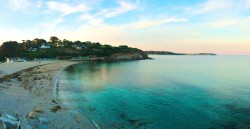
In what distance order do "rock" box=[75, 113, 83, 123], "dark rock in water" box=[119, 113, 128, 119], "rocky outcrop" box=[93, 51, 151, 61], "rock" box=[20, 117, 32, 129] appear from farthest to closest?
"rocky outcrop" box=[93, 51, 151, 61], "dark rock in water" box=[119, 113, 128, 119], "rock" box=[75, 113, 83, 123], "rock" box=[20, 117, 32, 129]

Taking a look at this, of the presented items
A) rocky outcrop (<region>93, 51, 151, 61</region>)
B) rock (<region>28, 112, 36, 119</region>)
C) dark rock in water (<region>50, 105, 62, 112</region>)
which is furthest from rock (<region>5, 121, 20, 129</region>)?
rocky outcrop (<region>93, 51, 151, 61</region>)

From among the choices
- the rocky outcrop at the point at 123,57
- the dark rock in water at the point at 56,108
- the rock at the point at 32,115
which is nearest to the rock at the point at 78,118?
the dark rock in water at the point at 56,108

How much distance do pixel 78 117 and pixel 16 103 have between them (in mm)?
7790

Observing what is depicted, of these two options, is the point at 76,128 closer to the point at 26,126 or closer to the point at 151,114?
the point at 26,126

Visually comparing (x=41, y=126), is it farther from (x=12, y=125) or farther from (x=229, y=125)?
(x=229, y=125)

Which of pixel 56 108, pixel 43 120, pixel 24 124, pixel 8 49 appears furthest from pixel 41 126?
pixel 8 49

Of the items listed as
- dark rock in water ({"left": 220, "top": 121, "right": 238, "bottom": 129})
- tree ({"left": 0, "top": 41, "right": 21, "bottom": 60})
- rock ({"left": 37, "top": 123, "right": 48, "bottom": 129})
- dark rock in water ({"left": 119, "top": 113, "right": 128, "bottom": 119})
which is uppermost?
tree ({"left": 0, "top": 41, "right": 21, "bottom": 60})

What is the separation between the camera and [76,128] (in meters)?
17.4

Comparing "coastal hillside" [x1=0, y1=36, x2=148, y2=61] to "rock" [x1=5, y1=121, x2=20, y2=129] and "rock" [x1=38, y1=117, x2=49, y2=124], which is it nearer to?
"rock" [x1=38, y1=117, x2=49, y2=124]

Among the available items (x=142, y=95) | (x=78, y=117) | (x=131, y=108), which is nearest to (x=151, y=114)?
(x=131, y=108)

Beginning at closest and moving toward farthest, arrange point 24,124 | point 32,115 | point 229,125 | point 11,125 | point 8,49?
point 11,125
point 24,124
point 32,115
point 229,125
point 8,49

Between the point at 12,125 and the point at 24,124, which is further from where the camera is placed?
the point at 24,124

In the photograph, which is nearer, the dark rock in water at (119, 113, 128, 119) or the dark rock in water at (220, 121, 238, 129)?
the dark rock in water at (220, 121, 238, 129)

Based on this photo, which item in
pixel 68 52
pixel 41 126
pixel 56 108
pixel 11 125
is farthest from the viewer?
pixel 68 52
